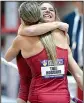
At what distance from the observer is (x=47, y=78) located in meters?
3.03

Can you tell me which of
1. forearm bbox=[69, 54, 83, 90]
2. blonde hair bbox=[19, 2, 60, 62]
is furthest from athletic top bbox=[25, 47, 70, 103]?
forearm bbox=[69, 54, 83, 90]

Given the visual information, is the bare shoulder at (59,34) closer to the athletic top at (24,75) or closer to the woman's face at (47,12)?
the woman's face at (47,12)

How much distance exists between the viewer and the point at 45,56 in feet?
9.86

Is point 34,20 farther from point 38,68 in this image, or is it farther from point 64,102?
point 64,102

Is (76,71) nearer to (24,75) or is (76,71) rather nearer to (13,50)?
(24,75)

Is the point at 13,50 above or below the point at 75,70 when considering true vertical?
above

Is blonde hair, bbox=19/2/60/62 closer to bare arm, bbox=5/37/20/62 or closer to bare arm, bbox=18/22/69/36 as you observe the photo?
bare arm, bbox=18/22/69/36

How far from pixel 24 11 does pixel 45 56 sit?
314mm

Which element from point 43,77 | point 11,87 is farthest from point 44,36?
point 11,87

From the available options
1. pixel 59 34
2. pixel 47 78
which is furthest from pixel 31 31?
pixel 47 78

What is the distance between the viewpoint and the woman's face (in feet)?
10.3

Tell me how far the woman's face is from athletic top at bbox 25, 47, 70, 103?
23cm

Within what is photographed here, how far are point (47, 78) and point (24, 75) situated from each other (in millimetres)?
218

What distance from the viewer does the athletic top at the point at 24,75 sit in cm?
315
